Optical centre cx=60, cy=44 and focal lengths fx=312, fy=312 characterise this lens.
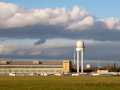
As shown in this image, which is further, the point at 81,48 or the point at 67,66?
the point at 67,66

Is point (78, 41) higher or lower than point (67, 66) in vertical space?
higher

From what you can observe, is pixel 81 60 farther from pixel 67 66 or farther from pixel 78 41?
pixel 67 66

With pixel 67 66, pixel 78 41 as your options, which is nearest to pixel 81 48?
pixel 78 41

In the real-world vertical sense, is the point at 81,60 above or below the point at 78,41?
below

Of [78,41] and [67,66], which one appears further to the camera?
[67,66]

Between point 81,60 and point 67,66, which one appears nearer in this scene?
point 81,60

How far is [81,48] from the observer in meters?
163

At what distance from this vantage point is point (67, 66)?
196000 mm

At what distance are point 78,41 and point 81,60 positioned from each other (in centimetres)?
1100

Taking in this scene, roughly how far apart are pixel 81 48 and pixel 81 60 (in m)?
6.31

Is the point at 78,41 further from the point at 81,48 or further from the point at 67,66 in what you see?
the point at 67,66

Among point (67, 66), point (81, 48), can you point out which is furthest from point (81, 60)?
point (67, 66)

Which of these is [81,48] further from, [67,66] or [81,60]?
[67,66]
